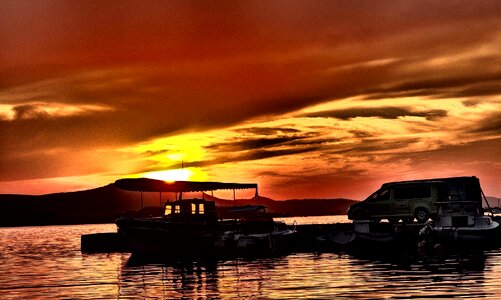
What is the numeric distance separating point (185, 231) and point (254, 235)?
16.7 feet

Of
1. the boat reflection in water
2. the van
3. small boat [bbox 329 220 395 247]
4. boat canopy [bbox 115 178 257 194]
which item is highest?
boat canopy [bbox 115 178 257 194]

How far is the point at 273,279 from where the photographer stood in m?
40.1

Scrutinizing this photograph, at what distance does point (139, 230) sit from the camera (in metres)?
59.0

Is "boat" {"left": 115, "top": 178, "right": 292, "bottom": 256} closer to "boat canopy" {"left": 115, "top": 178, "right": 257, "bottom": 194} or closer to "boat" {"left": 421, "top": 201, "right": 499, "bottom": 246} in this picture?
"boat canopy" {"left": 115, "top": 178, "right": 257, "bottom": 194}

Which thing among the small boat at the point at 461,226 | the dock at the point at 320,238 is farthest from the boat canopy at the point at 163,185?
the small boat at the point at 461,226

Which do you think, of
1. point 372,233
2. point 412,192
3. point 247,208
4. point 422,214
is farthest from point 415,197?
point 247,208

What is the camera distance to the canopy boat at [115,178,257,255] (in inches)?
2291

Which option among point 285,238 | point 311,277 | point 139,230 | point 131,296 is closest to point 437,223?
point 285,238

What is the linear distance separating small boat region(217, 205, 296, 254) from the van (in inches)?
248

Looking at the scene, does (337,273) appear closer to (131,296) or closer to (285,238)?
(131,296)

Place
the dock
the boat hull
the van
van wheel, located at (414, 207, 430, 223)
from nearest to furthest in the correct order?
the van
van wheel, located at (414, 207, 430, 223)
the dock
the boat hull

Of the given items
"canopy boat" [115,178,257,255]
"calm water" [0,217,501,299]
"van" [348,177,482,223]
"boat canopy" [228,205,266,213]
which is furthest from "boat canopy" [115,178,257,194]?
"van" [348,177,482,223]

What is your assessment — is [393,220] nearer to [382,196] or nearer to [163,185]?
[382,196]

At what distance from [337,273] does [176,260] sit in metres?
18.8
